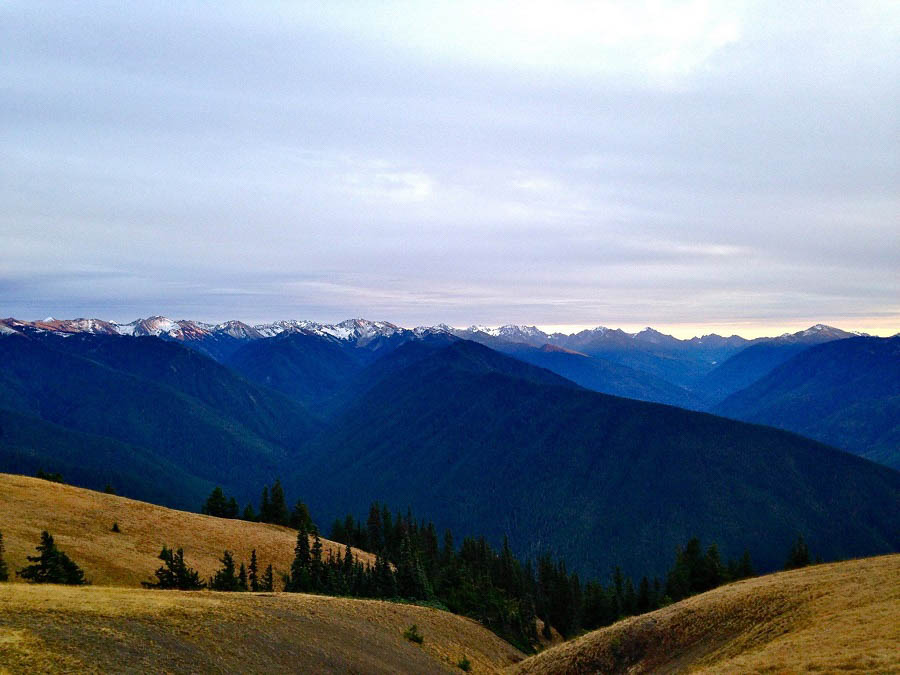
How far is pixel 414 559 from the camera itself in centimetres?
7375

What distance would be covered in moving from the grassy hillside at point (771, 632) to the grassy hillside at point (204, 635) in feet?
39.0

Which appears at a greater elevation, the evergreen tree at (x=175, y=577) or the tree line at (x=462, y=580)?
the evergreen tree at (x=175, y=577)

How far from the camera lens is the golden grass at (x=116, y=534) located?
59.6 meters

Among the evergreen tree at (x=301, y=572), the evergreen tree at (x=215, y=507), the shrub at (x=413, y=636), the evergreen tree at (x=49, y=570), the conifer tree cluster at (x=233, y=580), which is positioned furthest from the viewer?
the evergreen tree at (x=215, y=507)

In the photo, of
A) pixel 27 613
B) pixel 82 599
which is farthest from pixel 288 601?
pixel 27 613

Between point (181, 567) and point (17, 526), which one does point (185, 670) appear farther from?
point (17, 526)

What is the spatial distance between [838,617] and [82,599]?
133 ft

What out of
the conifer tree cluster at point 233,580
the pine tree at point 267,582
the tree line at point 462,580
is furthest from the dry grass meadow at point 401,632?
the pine tree at point 267,582

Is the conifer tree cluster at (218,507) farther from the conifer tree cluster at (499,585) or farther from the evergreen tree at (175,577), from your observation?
the evergreen tree at (175,577)

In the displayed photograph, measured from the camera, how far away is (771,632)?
29625mm

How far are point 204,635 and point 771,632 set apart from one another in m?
31.6

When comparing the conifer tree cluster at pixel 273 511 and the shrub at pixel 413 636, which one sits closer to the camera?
the shrub at pixel 413 636

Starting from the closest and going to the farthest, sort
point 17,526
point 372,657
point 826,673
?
point 826,673, point 372,657, point 17,526

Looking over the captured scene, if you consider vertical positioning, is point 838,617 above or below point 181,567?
above
